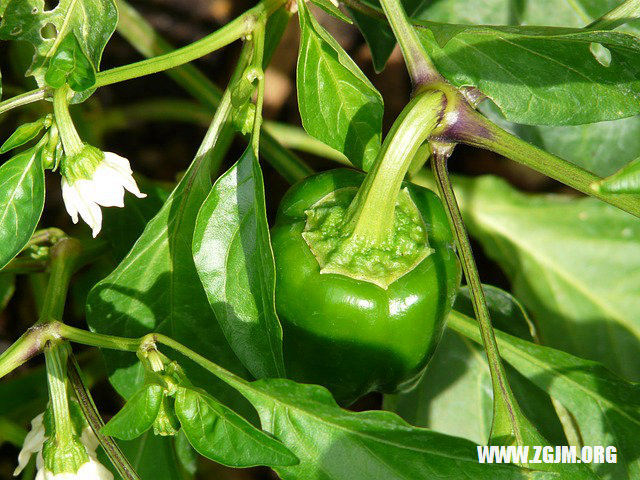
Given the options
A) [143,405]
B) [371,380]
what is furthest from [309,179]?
[143,405]

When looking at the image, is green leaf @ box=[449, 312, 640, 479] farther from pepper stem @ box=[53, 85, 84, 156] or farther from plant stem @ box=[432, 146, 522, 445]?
pepper stem @ box=[53, 85, 84, 156]

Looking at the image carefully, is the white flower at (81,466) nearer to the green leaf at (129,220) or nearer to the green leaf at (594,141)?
the green leaf at (129,220)

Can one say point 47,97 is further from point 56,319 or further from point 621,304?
point 621,304

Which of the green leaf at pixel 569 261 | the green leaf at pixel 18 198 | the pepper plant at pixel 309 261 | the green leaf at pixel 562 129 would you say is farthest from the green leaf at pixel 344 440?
the green leaf at pixel 569 261

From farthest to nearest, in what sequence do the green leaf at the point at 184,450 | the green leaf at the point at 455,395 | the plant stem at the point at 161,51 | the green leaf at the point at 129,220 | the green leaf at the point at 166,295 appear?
the plant stem at the point at 161,51 < the green leaf at the point at 455,395 < the green leaf at the point at 129,220 < the green leaf at the point at 184,450 < the green leaf at the point at 166,295

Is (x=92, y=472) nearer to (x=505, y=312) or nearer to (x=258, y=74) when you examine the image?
(x=258, y=74)

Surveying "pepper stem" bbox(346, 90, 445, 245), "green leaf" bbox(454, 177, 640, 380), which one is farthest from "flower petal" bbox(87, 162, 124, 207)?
"green leaf" bbox(454, 177, 640, 380)
